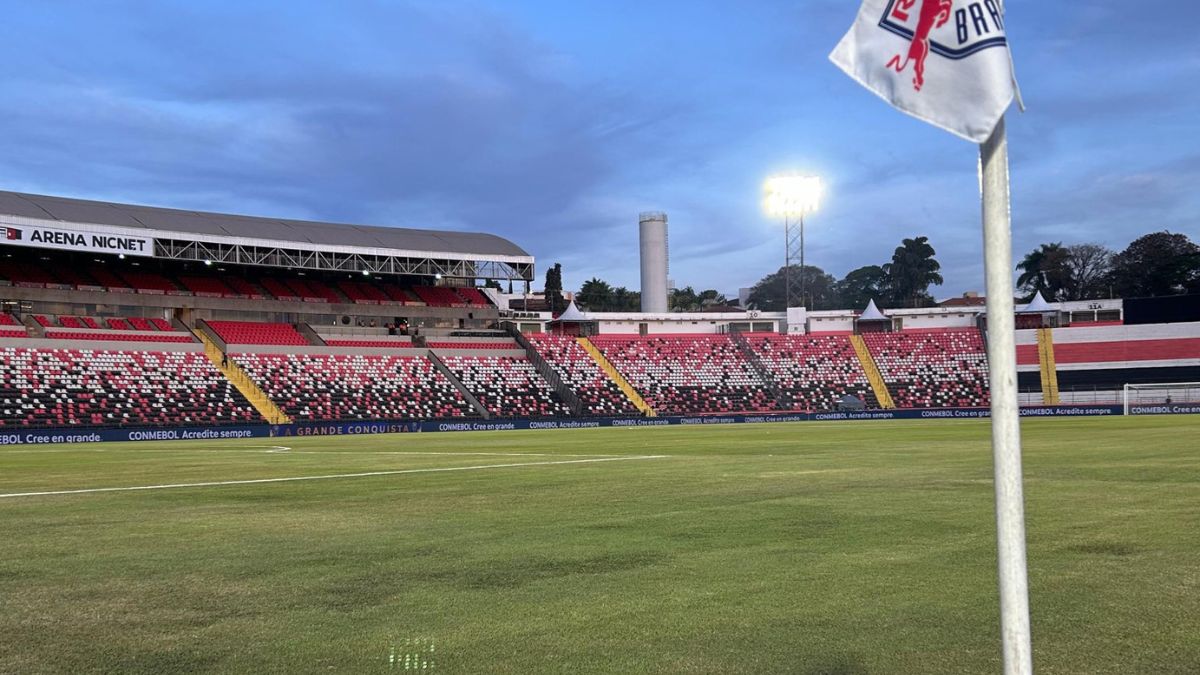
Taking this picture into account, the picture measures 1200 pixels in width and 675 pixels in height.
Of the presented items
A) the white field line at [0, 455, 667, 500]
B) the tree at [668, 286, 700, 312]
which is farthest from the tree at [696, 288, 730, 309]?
the white field line at [0, 455, 667, 500]

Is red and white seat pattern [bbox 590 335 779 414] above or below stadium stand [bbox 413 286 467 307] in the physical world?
below

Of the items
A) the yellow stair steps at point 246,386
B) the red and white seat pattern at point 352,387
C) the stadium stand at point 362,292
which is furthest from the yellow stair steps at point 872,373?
the yellow stair steps at point 246,386

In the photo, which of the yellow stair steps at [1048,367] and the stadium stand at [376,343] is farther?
the yellow stair steps at [1048,367]

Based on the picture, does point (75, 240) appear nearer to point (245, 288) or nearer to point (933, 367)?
point (245, 288)

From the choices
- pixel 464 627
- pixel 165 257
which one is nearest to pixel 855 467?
pixel 464 627

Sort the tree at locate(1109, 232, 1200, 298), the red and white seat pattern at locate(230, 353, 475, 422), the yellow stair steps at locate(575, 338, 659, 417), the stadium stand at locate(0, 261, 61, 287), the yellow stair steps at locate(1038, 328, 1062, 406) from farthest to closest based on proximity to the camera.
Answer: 1. the tree at locate(1109, 232, 1200, 298)
2. the yellow stair steps at locate(1038, 328, 1062, 406)
3. the yellow stair steps at locate(575, 338, 659, 417)
4. the stadium stand at locate(0, 261, 61, 287)
5. the red and white seat pattern at locate(230, 353, 475, 422)

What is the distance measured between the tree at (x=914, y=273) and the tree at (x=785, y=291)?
52.2ft

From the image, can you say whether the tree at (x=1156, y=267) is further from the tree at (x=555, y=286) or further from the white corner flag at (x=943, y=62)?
the white corner flag at (x=943, y=62)

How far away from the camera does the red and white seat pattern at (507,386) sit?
70500 millimetres

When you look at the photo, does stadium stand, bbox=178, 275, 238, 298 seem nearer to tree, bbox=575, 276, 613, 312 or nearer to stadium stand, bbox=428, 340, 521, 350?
stadium stand, bbox=428, 340, 521, 350

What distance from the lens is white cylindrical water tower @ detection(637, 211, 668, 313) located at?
103 meters

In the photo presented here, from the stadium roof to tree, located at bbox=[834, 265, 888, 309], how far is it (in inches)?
3348

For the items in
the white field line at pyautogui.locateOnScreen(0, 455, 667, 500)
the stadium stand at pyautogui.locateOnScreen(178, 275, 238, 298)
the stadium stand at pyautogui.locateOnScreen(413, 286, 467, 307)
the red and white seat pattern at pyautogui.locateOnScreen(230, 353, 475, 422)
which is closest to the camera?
the white field line at pyautogui.locateOnScreen(0, 455, 667, 500)

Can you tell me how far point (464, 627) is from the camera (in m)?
6.06
